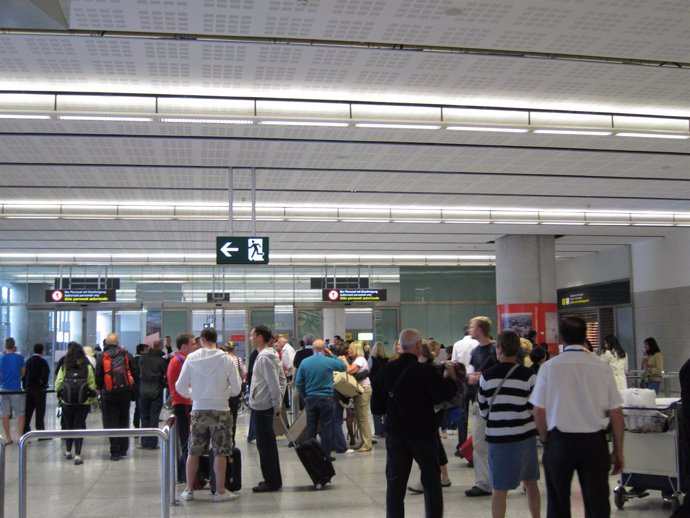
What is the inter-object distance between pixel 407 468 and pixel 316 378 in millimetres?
3882

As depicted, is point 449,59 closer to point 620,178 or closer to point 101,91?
point 101,91

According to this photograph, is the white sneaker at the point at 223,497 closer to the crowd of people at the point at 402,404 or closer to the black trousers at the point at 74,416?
the crowd of people at the point at 402,404

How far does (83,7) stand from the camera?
6.85 metres

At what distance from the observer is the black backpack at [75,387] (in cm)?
1032

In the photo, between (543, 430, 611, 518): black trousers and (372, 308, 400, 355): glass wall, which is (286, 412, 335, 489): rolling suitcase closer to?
(543, 430, 611, 518): black trousers

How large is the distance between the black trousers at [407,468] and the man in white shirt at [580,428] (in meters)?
0.88

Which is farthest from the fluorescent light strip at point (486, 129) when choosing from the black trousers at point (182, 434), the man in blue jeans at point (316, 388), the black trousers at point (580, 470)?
the black trousers at point (580, 470)

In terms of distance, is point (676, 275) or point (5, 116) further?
point (676, 275)

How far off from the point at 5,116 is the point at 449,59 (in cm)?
538

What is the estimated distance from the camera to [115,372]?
34.4 feet

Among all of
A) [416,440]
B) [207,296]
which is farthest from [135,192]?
[207,296]

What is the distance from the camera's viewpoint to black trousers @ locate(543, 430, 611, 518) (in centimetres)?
454

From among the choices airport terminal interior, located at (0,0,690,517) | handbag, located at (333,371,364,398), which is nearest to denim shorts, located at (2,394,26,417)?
airport terminal interior, located at (0,0,690,517)

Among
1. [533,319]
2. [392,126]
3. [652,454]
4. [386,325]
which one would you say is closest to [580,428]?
[652,454]
